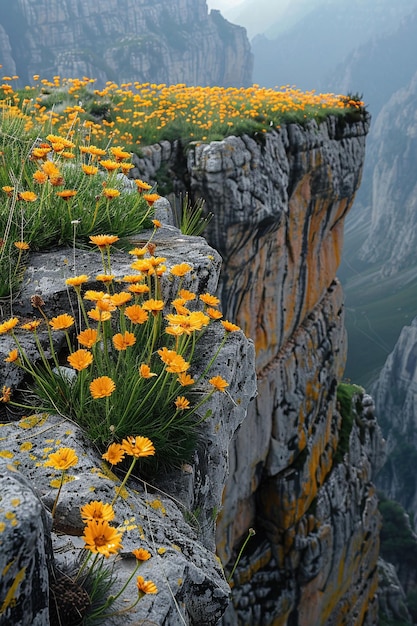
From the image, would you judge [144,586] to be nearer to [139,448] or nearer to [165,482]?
[139,448]

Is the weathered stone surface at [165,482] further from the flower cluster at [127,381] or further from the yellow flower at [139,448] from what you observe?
the yellow flower at [139,448]

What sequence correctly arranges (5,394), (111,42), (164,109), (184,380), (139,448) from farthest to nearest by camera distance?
(111,42) < (164,109) < (5,394) < (184,380) < (139,448)

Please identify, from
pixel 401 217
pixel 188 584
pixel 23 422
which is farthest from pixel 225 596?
pixel 401 217

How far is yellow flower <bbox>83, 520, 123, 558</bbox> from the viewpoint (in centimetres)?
129

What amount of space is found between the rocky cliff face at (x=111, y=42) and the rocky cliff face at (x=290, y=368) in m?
71.1

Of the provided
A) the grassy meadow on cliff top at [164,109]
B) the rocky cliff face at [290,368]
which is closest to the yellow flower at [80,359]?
the grassy meadow on cliff top at [164,109]

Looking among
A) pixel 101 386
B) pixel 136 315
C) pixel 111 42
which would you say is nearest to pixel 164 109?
pixel 136 315

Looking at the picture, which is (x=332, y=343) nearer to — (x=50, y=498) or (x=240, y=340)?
(x=240, y=340)

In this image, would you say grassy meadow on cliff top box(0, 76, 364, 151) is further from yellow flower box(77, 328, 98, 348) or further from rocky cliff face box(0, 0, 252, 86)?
rocky cliff face box(0, 0, 252, 86)

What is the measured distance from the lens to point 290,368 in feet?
40.9

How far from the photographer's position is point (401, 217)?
121750 millimetres

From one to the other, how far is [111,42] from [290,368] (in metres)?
95.4

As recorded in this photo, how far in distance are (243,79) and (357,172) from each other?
117697mm

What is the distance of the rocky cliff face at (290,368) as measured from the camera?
29.9 ft
